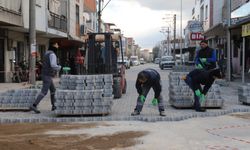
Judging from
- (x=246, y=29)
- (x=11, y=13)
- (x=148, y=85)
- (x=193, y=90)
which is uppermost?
(x=11, y=13)

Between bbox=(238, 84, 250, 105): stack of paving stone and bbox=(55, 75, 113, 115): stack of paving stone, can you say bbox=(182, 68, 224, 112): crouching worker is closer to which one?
bbox=(238, 84, 250, 105): stack of paving stone

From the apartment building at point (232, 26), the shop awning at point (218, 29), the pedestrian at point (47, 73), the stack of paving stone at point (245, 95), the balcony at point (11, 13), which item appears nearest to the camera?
the pedestrian at point (47, 73)

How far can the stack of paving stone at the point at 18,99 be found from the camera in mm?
13820

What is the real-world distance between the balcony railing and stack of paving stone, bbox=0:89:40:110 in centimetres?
1874

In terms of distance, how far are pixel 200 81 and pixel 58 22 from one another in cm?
2328

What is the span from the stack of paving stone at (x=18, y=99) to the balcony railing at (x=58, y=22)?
18.7m

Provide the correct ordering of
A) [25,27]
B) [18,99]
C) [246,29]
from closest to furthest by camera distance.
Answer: [18,99] → [246,29] → [25,27]

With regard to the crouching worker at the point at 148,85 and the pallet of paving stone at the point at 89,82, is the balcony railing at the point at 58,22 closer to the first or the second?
the pallet of paving stone at the point at 89,82

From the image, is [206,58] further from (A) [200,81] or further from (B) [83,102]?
(B) [83,102]

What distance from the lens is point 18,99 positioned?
45.8ft

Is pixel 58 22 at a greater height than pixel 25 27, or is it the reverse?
pixel 58 22

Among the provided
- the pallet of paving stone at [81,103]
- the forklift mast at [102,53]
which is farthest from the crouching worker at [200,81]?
the forklift mast at [102,53]

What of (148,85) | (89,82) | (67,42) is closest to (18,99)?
(89,82)

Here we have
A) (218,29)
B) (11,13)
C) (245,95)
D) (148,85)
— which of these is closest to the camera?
(148,85)
